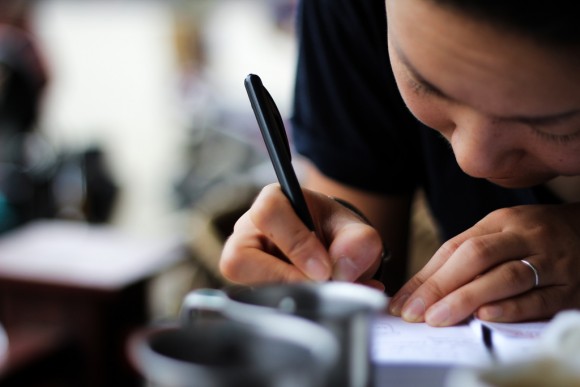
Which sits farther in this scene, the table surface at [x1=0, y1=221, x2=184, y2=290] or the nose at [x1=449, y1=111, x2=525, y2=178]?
the table surface at [x1=0, y1=221, x2=184, y2=290]

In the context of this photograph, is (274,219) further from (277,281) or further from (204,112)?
(204,112)

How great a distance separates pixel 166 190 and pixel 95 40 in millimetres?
1918

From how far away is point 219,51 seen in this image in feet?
18.2

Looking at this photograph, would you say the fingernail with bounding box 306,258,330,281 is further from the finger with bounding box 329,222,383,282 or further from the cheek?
the cheek

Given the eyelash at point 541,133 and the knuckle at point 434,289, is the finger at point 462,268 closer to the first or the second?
the knuckle at point 434,289

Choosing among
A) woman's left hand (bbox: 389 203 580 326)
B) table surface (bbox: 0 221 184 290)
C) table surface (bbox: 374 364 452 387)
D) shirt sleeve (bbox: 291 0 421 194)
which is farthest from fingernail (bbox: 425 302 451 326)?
table surface (bbox: 0 221 184 290)

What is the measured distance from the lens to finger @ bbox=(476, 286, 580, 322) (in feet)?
2.15

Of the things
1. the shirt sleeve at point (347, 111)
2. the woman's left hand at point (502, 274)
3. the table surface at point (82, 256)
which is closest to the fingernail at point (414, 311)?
the woman's left hand at point (502, 274)

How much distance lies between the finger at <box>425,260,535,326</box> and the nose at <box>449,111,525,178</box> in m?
0.09

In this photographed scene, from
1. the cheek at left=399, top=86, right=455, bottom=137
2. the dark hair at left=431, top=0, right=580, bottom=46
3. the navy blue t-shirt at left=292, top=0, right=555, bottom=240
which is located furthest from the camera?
the navy blue t-shirt at left=292, top=0, right=555, bottom=240

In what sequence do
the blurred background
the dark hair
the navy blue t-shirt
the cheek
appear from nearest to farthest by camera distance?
the dark hair → the cheek → the navy blue t-shirt → the blurred background

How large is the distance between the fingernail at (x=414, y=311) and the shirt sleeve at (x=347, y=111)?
37 cm

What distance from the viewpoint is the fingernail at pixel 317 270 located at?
611 mm

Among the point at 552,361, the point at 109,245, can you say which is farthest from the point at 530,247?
the point at 109,245
